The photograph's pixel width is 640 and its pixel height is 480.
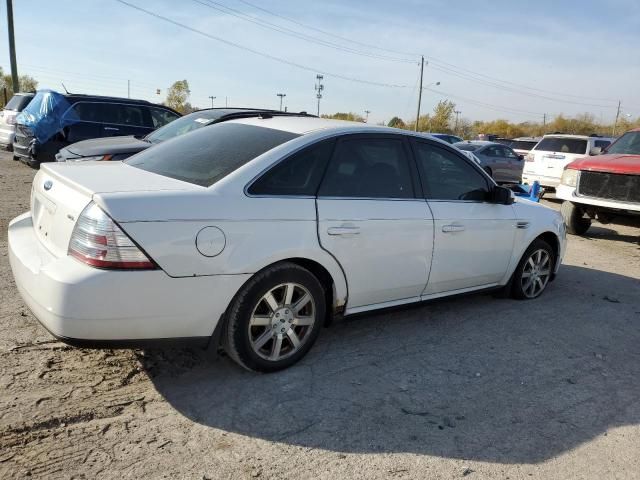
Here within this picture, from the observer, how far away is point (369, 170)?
4086mm

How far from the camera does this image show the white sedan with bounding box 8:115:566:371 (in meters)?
2.92

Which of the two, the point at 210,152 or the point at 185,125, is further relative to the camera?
the point at 185,125

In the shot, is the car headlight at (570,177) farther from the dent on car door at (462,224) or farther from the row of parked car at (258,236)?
the dent on car door at (462,224)

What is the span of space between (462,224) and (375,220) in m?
1.01

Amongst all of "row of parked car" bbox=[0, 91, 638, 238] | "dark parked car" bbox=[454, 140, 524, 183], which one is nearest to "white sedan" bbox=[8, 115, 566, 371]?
"row of parked car" bbox=[0, 91, 638, 238]

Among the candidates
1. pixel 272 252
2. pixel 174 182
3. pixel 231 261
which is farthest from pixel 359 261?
pixel 174 182

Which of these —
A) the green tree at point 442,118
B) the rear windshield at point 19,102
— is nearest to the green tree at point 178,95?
the green tree at point 442,118

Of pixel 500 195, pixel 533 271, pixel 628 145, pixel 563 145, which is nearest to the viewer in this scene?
pixel 500 195

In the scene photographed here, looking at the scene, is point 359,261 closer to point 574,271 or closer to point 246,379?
point 246,379

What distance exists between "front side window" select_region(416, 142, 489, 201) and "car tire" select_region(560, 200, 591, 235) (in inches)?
222

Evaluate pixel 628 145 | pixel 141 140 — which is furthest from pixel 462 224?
pixel 628 145

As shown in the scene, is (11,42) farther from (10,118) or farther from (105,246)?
(105,246)

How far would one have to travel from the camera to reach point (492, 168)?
736 inches

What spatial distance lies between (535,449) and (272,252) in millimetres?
1820
